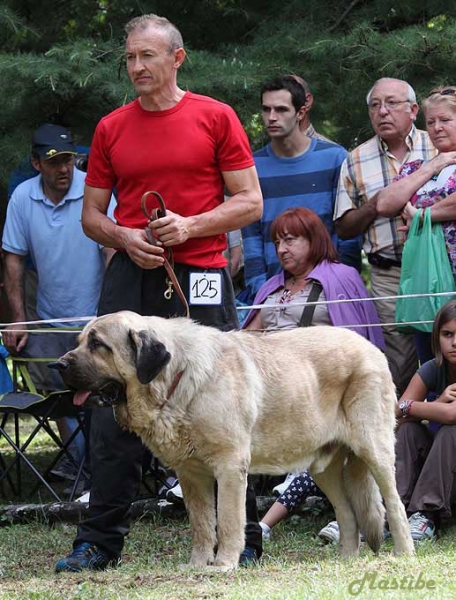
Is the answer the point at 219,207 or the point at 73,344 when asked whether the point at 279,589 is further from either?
the point at 73,344

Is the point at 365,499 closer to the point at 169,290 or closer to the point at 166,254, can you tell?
the point at 169,290

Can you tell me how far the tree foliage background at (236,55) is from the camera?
8352 mm

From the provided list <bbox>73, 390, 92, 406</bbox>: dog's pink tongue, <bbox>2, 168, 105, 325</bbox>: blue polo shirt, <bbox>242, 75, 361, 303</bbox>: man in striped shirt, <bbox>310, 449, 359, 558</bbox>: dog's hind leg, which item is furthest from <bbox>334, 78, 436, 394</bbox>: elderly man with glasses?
<bbox>73, 390, 92, 406</bbox>: dog's pink tongue

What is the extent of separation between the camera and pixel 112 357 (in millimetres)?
5414

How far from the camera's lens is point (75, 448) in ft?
31.4

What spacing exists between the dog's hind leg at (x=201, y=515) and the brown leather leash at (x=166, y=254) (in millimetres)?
859

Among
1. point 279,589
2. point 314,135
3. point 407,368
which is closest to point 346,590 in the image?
point 279,589

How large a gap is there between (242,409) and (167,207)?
43.6 inches

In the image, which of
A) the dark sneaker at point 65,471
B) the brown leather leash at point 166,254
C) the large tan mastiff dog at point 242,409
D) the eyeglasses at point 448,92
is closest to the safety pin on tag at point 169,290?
the brown leather leash at point 166,254

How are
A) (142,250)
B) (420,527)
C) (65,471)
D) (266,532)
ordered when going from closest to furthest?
(142,250) → (420,527) → (266,532) → (65,471)

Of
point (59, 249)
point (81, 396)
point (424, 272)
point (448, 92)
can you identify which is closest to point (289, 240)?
point (424, 272)

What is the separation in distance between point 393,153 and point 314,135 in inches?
32.2

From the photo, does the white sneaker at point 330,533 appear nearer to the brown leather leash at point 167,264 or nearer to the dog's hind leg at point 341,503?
the dog's hind leg at point 341,503

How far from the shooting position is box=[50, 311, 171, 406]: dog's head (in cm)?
535
